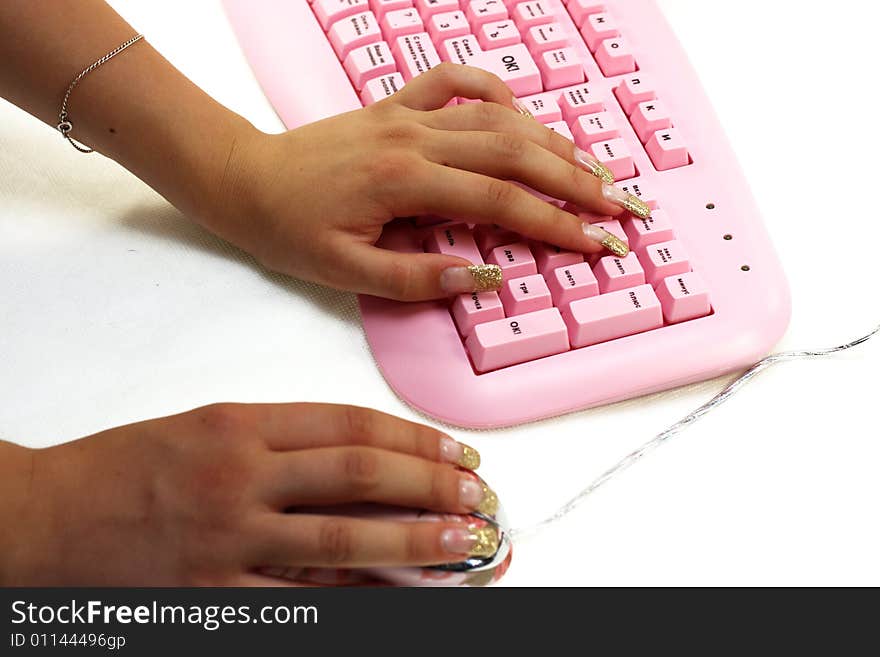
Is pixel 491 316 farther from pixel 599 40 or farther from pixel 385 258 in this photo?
pixel 599 40

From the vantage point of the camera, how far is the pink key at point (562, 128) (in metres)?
0.62

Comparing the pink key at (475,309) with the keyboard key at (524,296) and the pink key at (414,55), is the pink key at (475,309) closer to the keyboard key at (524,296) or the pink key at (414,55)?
the keyboard key at (524,296)

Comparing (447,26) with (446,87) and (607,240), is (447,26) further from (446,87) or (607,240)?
(607,240)

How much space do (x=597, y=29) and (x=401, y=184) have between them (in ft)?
0.63

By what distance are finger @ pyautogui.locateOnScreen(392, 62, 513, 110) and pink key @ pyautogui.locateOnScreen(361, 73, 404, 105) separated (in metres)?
0.03

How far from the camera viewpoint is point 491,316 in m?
0.55

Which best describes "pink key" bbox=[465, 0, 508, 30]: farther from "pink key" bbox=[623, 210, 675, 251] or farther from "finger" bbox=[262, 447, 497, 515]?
"finger" bbox=[262, 447, 497, 515]

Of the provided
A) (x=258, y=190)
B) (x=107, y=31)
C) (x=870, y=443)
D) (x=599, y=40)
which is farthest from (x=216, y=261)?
(x=870, y=443)

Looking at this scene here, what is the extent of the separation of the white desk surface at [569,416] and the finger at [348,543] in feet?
0.19

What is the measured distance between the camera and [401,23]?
25.8 inches

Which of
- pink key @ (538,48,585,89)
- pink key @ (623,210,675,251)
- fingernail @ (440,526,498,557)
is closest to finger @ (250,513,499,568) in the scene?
fingernail @ (440,526,498,557)

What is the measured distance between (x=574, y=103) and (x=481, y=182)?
0.10 metres

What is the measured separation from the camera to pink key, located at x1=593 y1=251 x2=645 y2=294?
56cm

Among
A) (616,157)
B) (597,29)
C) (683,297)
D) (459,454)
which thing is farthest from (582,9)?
(459,454)
